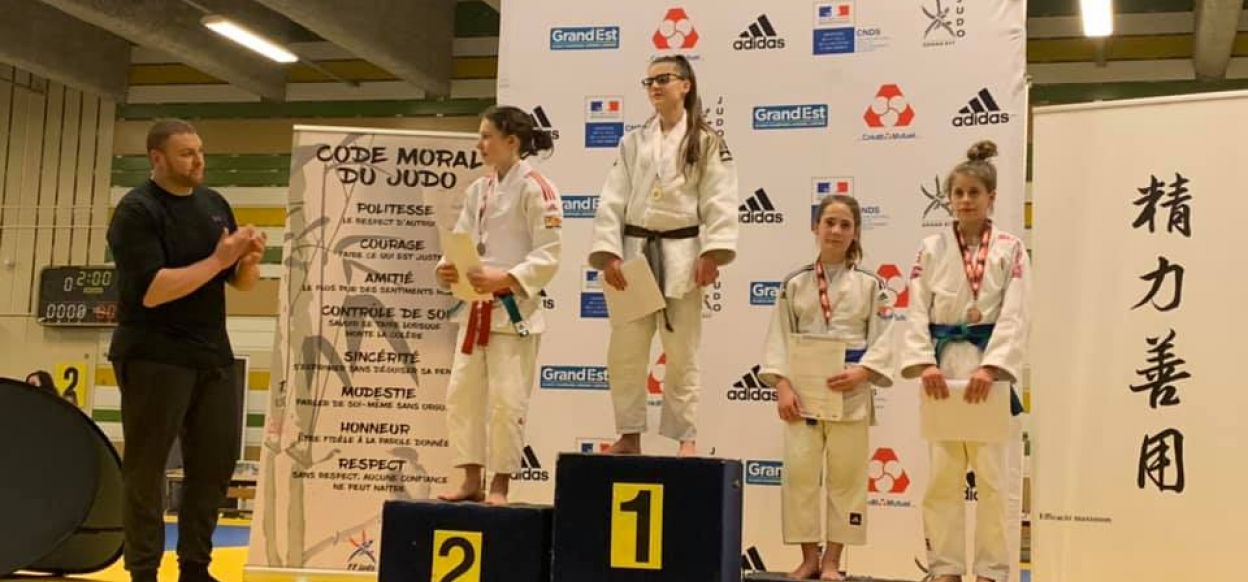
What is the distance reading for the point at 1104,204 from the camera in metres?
5.51

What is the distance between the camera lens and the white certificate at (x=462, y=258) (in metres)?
4.02

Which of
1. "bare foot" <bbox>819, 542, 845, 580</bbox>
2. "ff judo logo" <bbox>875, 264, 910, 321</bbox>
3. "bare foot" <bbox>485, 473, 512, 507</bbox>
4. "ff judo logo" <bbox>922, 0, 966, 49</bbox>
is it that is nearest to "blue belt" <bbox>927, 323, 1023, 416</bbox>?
"bare foot" <bbox>819, 542, 845, 580</bbox>

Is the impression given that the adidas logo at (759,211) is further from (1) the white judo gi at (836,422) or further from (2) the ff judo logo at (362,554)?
(2) the ff judo logo at (362,554)

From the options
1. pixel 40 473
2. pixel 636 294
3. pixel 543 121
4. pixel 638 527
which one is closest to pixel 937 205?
pixel 543 121

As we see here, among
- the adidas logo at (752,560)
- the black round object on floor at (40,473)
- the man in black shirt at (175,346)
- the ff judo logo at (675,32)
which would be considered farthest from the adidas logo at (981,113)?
the black round object on floor at (40,473)

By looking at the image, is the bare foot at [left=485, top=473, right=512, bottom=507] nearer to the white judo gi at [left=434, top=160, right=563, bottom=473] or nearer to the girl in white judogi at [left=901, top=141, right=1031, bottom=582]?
the white judo gi at [left=434, top=160, right=563, bottom=473]

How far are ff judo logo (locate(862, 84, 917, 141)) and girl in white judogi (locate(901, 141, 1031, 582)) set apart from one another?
1.40m

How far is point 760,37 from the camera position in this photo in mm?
5777

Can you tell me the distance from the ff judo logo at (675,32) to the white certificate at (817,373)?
2.14 m

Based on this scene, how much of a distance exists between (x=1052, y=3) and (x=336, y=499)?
7.31 meters

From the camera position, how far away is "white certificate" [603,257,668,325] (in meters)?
3.99

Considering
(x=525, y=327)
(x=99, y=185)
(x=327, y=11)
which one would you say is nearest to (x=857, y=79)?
(x=525, y=327)

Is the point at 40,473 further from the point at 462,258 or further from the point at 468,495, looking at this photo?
the point at 462,258

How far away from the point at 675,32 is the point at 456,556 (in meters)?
3.03
